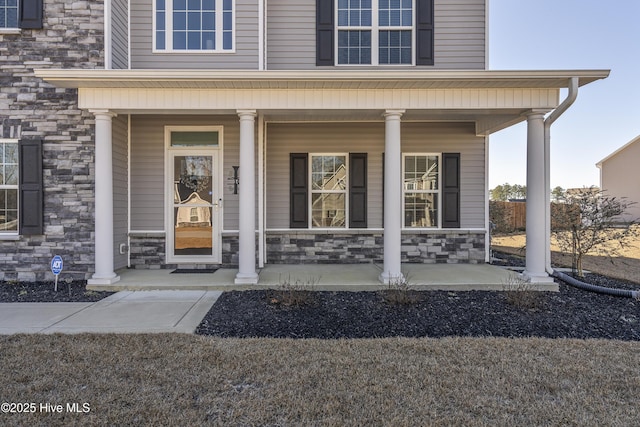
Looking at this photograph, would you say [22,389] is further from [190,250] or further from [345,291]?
[190,250]

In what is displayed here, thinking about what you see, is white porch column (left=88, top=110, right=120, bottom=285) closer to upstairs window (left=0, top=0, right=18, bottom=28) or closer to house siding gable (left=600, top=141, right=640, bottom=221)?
upstairs window (left=0, top=0, right=18, bottom=28)

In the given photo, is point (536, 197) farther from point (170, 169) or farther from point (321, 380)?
point (170, 169)

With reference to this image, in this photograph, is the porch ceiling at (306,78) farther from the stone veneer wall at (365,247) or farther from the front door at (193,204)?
the stone veneer wall at (365,247)

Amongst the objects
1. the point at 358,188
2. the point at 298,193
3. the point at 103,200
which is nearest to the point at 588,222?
the point at 358,188

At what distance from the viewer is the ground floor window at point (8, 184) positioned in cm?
550

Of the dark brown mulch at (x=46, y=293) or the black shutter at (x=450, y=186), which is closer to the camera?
the dark brown mulch at (x=46, y=293)

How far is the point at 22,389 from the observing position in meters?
2.42

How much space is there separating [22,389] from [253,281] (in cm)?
293

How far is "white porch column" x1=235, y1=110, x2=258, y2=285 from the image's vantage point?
5117mm

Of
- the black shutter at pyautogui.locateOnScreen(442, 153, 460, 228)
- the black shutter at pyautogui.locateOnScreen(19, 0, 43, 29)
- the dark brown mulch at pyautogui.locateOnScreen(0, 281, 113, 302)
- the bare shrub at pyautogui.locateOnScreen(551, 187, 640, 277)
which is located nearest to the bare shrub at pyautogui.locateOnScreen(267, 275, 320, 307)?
the dark brown mulch at pyautogui.locateOnScreen(0, 281, 113, 302)

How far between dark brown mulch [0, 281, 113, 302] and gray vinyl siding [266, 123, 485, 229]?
10.1 feet

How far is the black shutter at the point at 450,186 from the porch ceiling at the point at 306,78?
2.03 metres

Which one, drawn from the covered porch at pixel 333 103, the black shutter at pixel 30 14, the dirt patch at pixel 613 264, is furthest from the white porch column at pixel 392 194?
the black shutter at pixel 30 14

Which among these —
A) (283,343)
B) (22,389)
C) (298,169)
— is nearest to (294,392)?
(283,343)
